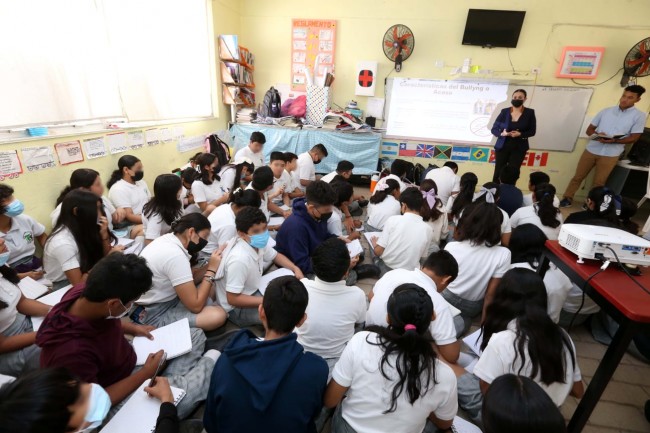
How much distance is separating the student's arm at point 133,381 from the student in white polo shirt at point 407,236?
1.69 metres

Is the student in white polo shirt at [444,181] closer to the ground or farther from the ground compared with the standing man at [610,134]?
closer to the ground

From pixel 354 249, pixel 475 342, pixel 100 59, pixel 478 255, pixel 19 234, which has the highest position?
pixel 100 59

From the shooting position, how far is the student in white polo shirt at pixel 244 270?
1.81m

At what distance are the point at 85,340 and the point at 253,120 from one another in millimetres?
4571

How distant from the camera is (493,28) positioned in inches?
189

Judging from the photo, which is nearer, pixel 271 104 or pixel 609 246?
pixel 609 246

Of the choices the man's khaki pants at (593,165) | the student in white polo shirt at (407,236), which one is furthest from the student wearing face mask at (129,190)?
the man's khaki pants at (593,165)

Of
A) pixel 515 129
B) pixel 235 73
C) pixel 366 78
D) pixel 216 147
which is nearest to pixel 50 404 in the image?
pixel 216 147

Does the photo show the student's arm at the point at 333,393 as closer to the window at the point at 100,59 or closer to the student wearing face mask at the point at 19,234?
the student wearing face mask at the point at 19,234

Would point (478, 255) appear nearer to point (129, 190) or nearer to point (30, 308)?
point (30, 308)

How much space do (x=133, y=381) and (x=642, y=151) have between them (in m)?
6.55

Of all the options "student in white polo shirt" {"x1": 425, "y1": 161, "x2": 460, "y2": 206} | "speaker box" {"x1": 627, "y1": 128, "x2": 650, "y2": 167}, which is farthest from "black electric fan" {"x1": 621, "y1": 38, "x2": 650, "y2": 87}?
"student in white polo shirt" {"x1": 425, "y1": 161, "x2": 460, "y2": 206}

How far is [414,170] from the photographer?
16.0 feet

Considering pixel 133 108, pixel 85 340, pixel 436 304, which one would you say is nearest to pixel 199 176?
pixel 133 108
